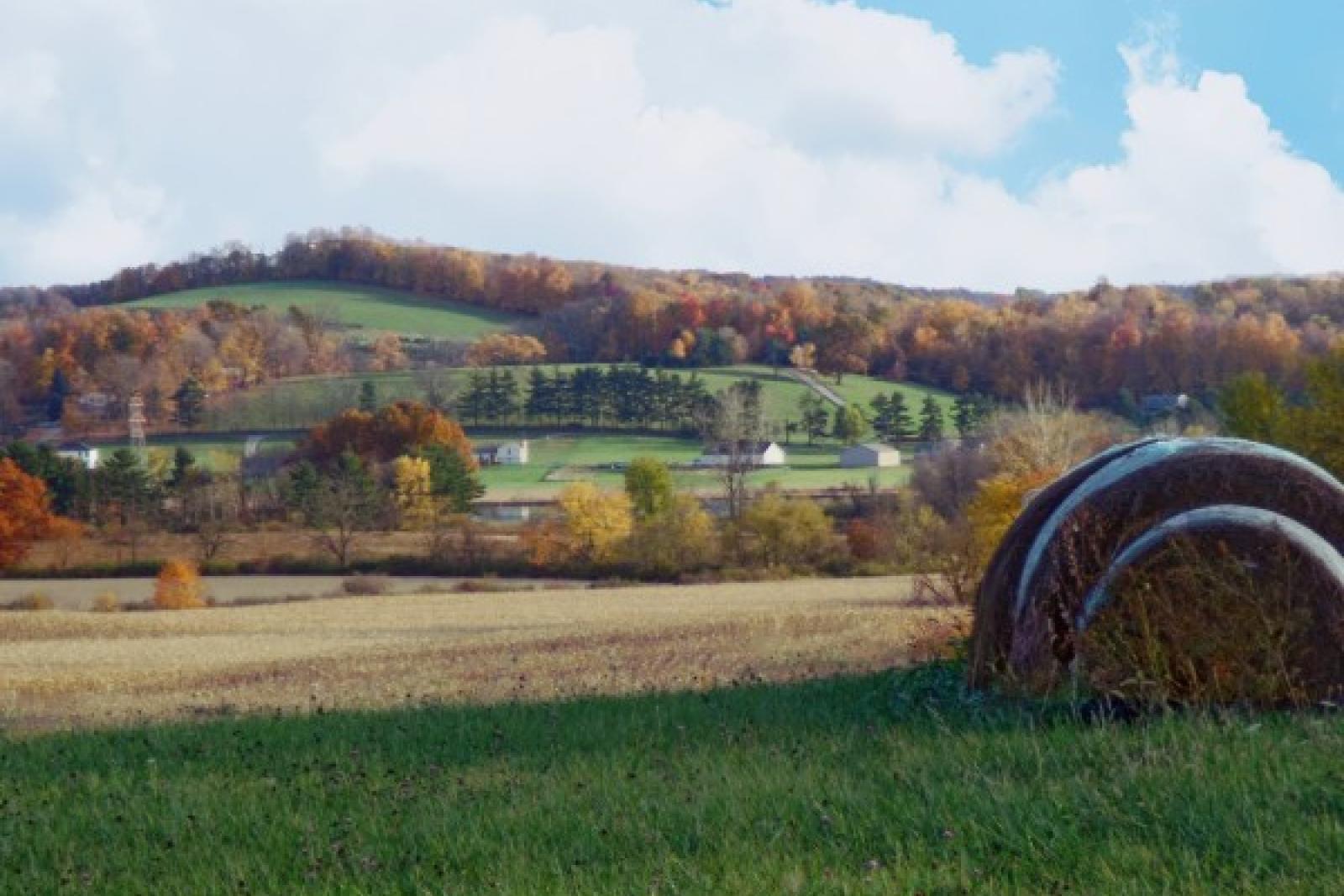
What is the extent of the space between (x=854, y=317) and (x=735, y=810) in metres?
114

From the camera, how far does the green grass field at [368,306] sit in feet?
450

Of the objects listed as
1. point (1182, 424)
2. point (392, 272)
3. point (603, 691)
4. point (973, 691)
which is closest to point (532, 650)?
point (603, 691)

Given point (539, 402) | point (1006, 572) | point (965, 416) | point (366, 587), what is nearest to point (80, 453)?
point (539, 402)

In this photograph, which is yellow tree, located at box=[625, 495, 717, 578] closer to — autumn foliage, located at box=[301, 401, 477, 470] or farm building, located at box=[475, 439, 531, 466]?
autumn foliage, located at box=[301, 401, 477, 470]

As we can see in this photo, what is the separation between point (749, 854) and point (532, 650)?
23943 millimetres

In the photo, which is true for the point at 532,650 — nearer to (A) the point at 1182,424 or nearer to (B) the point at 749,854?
(B) the point at 749,854

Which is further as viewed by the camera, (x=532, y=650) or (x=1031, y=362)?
(x=1031, y=362)

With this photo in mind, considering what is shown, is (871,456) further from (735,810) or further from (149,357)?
(735,810)

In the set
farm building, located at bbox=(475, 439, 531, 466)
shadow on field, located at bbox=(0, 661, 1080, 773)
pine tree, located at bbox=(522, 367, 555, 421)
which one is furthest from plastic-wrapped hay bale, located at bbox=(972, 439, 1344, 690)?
pine tree, located at bbox=(522, 367, 555, 421)

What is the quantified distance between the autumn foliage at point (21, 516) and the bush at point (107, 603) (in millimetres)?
12879

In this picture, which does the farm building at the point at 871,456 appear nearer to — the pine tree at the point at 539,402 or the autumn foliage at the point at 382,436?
the pine tree at the point at 539,402

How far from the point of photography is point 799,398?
353 feet


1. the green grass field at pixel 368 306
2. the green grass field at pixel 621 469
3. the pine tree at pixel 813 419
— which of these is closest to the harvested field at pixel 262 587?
the green grass field at pixel 621 469

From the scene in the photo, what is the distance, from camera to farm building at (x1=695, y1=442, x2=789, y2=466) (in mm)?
91000
